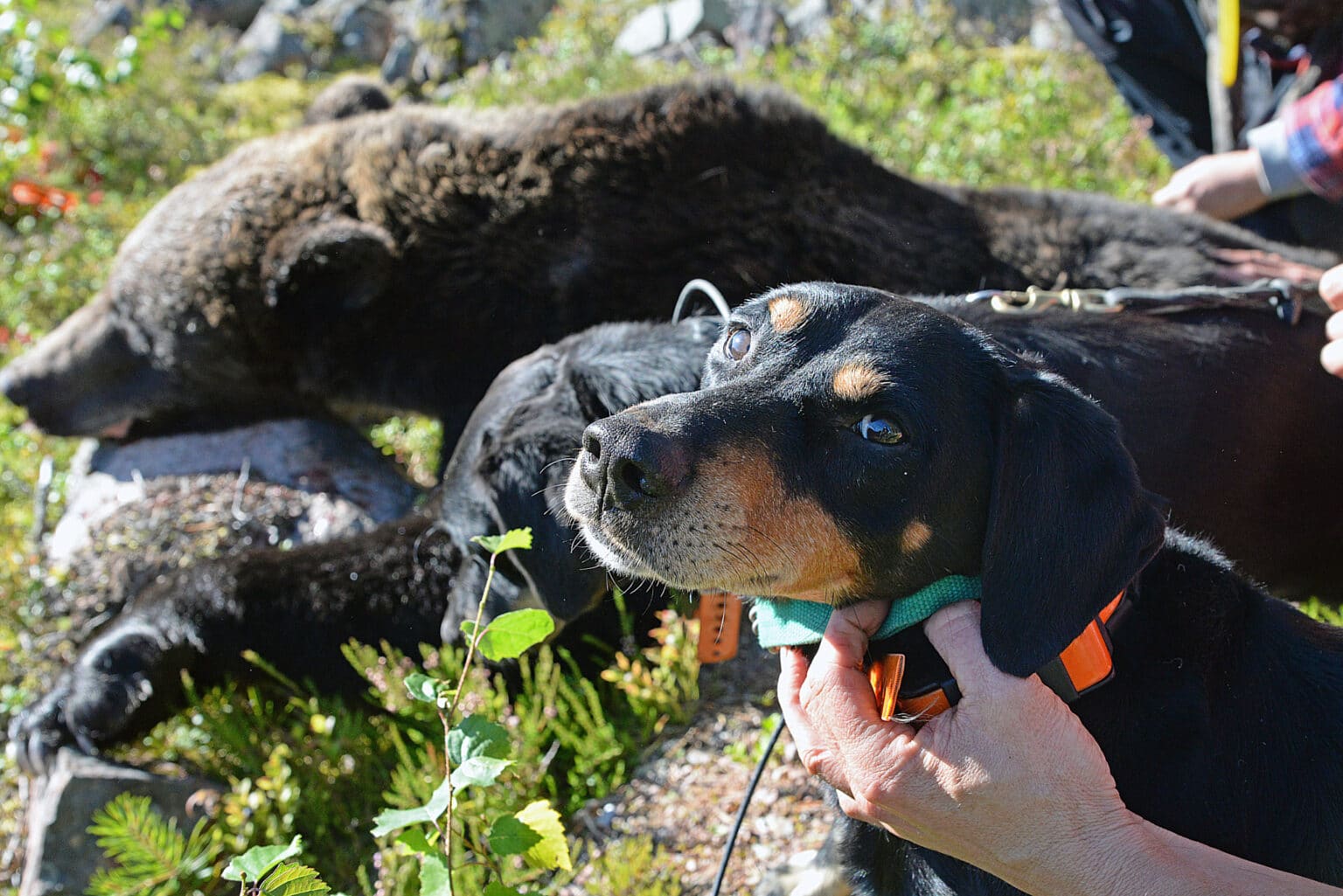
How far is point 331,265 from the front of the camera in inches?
180

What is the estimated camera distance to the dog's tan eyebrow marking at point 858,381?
2.04 m

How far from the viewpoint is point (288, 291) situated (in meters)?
4.71

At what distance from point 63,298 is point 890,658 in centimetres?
687

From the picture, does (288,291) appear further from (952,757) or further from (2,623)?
(952,757)

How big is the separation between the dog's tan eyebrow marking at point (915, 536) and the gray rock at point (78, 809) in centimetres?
261

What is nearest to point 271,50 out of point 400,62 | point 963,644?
point 400,62

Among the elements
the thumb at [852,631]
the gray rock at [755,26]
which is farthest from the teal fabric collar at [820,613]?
the gray rock at [755,26]

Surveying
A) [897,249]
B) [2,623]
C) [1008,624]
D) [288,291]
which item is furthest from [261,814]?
[897,249]

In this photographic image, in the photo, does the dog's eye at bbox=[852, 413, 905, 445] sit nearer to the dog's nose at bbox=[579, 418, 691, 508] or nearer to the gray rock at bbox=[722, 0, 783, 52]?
the dog's nose at bbox=[579, 418, 691, 508]

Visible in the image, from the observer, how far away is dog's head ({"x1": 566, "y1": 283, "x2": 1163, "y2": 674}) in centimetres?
192

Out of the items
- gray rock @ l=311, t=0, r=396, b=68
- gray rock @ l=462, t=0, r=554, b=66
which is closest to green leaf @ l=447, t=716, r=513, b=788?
gray rock @ l=462, t=0, r=554, b=66

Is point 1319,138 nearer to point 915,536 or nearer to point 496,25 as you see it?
point 915,536

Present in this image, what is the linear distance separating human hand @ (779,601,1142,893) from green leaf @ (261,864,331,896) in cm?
96

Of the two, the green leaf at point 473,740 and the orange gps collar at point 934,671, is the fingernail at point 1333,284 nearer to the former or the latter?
the orange gps collar at point 934,671
